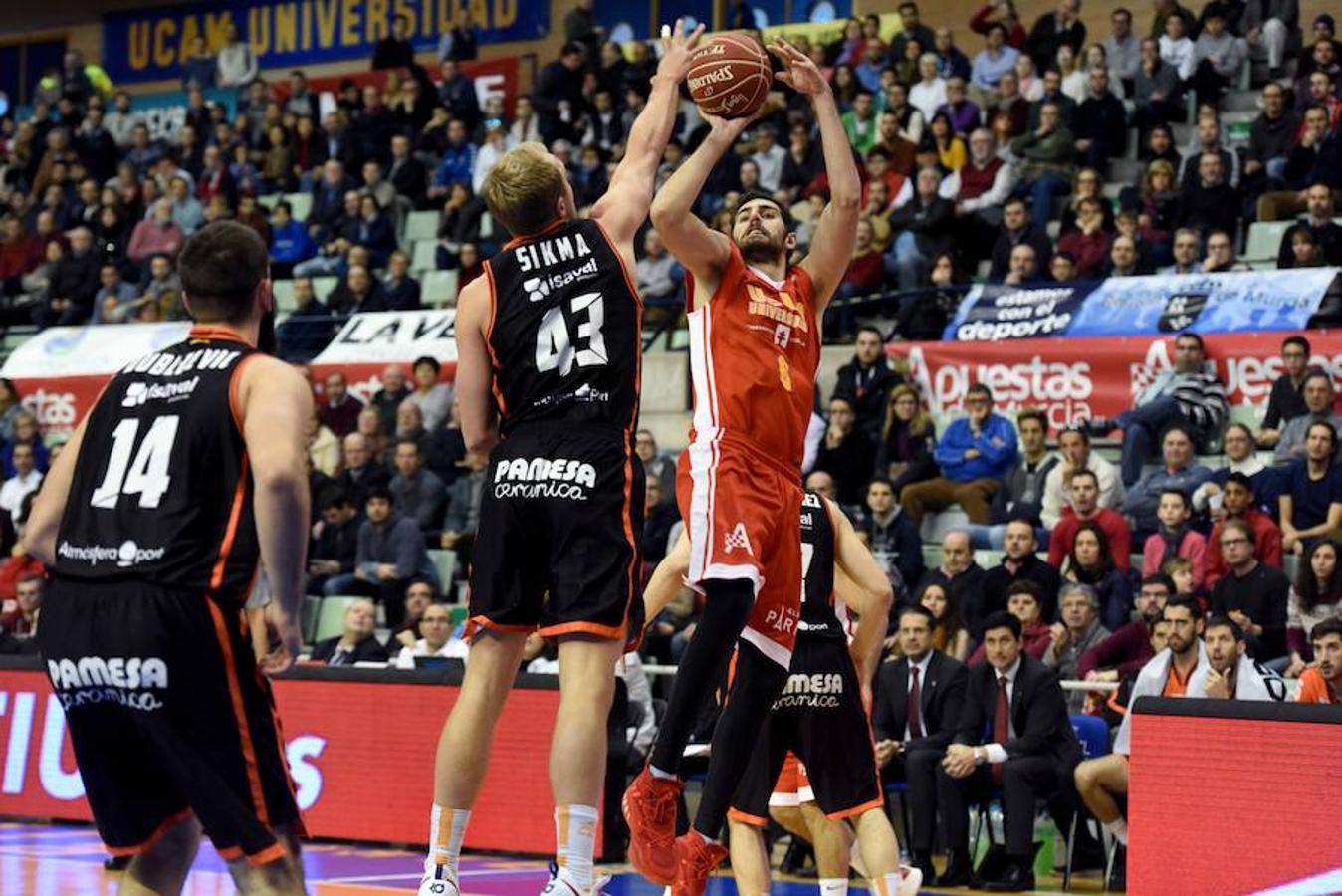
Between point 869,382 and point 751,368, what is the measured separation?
9.53 m

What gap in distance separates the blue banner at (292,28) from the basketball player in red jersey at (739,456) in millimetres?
20775

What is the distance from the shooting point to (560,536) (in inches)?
252

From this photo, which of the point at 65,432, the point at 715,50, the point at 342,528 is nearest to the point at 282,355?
the point at 65,432

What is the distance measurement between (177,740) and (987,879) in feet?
23.2

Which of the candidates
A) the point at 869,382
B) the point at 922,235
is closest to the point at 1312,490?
the point at 869,382

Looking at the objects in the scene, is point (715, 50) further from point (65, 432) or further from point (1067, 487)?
point (65, 432)

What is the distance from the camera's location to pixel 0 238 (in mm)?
26062

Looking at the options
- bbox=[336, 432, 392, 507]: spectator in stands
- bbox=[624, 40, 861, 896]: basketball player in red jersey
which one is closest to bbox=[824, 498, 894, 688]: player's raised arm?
bbox=[624, 40, 861, 896]: basketball player in red jersey

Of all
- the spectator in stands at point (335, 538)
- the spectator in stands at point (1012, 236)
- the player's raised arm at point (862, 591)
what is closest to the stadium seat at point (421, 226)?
the spectator in stands at point (335, 538)

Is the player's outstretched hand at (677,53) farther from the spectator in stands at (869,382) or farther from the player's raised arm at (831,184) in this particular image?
the spectator in stands at (869,382)

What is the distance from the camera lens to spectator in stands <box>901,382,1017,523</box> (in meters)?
15.6

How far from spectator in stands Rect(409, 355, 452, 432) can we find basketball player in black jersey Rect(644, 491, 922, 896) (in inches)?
400

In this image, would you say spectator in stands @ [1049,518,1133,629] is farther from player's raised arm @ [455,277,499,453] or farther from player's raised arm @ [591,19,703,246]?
player's raised arm @ [455,277,499,453]

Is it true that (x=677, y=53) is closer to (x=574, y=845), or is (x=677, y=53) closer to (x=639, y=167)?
(x=639, y=167)
